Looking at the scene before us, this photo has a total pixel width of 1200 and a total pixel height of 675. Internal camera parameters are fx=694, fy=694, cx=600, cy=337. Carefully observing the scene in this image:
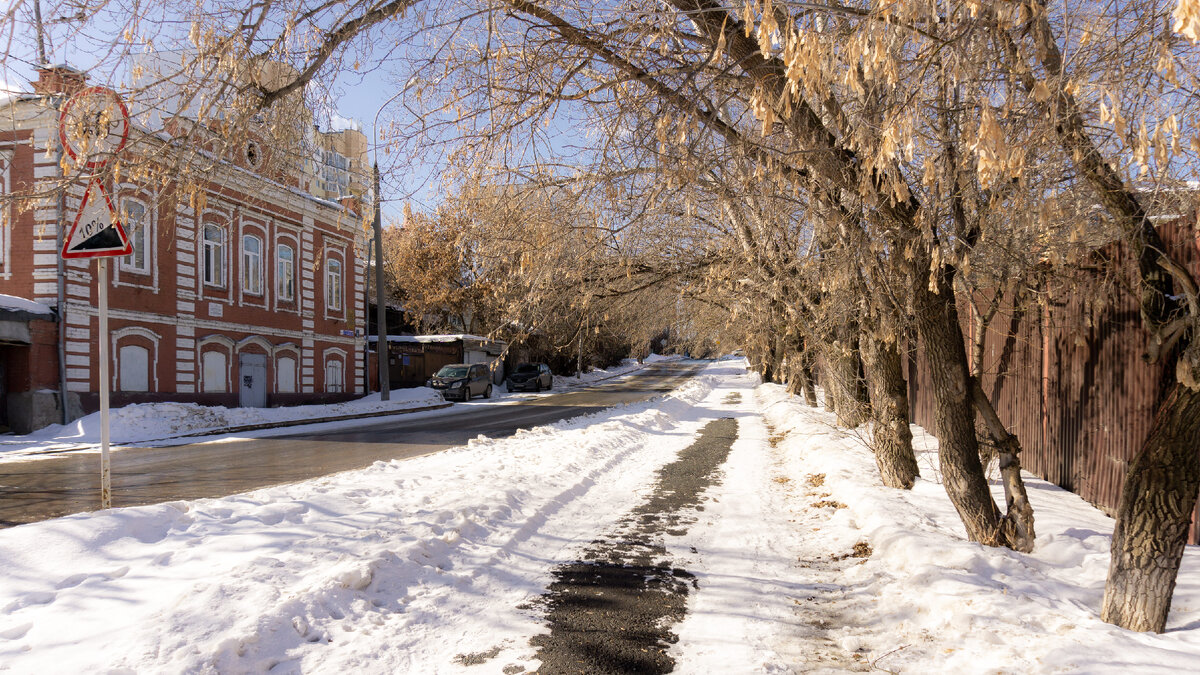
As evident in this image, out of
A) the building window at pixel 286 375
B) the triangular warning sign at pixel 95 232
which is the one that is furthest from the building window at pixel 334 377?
the triangular warning sign at pixel 95 232

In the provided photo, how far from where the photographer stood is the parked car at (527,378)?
3738cm

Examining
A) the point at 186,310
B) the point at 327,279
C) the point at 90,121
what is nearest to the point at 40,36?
the point at 90,121

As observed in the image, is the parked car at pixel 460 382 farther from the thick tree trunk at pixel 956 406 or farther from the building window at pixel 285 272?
the thick tree trunk at pixel 956 406

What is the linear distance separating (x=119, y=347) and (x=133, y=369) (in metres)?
0.75

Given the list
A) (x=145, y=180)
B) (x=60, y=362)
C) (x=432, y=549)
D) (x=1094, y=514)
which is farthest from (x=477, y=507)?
(x=60, y=362)

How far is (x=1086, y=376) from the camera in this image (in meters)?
6.63

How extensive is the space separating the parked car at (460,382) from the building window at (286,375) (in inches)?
252

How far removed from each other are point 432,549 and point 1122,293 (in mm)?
6138

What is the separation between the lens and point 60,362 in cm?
1684

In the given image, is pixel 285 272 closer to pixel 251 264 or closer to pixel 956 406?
pixel 251 264

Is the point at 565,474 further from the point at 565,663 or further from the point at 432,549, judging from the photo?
the point at 565,663

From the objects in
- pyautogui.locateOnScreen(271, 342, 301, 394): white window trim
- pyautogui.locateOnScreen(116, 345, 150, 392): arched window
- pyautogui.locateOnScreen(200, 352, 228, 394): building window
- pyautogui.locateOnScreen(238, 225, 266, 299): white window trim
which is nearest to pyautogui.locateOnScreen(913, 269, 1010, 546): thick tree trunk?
pyautogui.locateOnScreen(116, 345, 150, 392): arched window

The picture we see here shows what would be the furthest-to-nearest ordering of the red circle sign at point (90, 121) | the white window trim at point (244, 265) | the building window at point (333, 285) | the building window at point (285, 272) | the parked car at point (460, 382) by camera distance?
the parked car at point (460, 382)
the building window at point (333, 285)
the building window at point (285, 272)
the white window trim at point (244, 265)
the red circle sign at point (90, 121)

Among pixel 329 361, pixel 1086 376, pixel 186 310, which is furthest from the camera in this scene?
pixel 329 361
